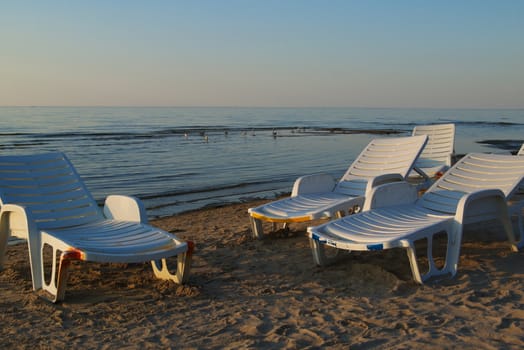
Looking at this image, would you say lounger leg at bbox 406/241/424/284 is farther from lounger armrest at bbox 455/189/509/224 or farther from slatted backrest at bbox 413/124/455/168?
slatted backrest at bbox 413/124/455/168

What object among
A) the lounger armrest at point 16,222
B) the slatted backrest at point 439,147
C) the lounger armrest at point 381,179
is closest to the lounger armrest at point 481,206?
the lounger armrest at point 381,179

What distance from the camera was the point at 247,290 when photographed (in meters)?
4.20

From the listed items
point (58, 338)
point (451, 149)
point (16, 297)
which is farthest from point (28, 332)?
point (451, 149)

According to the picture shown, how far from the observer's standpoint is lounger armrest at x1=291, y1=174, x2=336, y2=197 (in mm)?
6098

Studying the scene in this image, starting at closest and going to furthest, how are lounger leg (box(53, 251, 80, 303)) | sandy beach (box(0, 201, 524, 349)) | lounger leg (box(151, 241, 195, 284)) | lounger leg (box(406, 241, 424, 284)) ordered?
sandy beach (box(0, 201, 524, 349)), lounger leg (box(53, 251, 80, 303)), lounger leg (box(406, 241, 424, 284)), lounger leg (box(151, 241, 195, 284))

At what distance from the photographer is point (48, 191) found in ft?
17.1

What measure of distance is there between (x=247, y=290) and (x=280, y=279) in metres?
0.39

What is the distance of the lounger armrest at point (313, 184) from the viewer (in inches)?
240

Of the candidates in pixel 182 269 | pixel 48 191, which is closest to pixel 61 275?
pixel 182 269

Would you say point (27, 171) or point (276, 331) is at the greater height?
point (27, 171)

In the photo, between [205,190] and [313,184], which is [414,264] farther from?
[205,190]

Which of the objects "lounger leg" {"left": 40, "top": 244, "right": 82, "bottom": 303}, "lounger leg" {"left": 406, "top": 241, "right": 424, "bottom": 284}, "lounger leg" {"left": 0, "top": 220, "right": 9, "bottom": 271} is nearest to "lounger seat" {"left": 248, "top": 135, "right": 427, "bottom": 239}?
"lounger leg" {"left": 406, "top": 241, "right": 424, "bottom": 284}

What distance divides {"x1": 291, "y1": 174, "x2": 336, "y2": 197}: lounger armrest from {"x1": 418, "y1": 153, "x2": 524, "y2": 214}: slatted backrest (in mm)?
1266

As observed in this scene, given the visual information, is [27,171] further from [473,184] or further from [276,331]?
[473,184]
